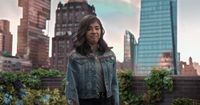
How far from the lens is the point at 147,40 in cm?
14312

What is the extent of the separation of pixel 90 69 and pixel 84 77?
0.07 m

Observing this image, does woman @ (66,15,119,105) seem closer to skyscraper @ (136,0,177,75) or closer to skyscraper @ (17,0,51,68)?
skyscraper @ (17,0,51,68)

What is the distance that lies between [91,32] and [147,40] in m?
141

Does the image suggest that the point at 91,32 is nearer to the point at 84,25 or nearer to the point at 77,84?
the point at 84,25

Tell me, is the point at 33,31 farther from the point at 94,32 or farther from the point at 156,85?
the point at 94,32

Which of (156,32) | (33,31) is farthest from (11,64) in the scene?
(156,32)

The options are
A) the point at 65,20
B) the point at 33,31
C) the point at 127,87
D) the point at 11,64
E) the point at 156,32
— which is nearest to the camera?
the point at 127,87

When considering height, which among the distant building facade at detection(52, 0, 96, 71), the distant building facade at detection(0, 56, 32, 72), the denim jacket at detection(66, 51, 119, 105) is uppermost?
the distant building facade at detection(52, 0, 96, 71)

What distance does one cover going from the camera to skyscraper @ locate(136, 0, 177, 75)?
136500mm

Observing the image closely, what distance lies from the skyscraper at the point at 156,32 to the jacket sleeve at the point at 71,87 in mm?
126202

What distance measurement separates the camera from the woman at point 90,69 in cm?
325

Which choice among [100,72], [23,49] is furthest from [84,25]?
[23,49]

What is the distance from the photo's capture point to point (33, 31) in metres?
75.2

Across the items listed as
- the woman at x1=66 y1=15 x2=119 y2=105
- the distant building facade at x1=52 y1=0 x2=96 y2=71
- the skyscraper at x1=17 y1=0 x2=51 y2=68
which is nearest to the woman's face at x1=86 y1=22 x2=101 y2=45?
the woman at x1=66 y1=15 x2=119 y2=105
